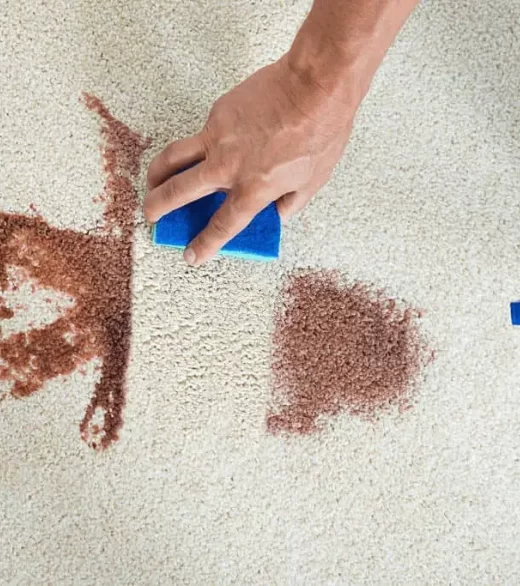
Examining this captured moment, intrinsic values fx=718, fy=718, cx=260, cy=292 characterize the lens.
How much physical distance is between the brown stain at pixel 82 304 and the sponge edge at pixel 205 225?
0.06 meters

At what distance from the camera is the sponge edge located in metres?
0.82

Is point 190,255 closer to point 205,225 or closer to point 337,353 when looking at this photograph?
point 205,225

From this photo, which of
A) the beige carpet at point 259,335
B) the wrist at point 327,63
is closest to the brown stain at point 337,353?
the beige carpet at point 259,335

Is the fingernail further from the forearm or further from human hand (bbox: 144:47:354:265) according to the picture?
the forearm

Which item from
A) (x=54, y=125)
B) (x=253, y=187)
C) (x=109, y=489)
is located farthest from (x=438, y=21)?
(x=109, y=489)

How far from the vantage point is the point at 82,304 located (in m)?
0.85

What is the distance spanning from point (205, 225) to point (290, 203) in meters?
0.10

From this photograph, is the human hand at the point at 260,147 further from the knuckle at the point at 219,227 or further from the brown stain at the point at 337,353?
the brown stain at the point at 337,353

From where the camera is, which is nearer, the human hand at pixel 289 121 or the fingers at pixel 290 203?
the human hand at pixel 289 121

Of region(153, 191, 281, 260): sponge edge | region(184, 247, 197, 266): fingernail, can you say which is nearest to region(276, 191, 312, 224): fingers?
region(153, 191, 281, 260): sponge edge

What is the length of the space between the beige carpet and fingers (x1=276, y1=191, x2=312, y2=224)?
69mm

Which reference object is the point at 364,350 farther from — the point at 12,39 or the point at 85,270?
the point at 12,39

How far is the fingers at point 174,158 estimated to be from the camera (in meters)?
0.77

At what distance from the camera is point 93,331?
2.78ft
